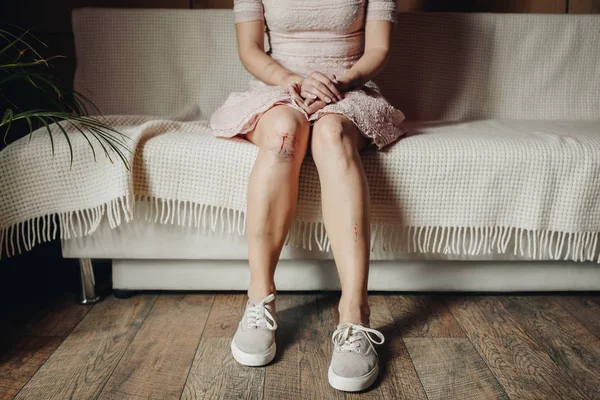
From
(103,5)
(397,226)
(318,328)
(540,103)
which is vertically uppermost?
(103,5)

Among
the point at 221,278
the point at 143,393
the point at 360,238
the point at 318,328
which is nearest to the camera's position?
the point at 143,393

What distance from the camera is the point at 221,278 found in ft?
4.07

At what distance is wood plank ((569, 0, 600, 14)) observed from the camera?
187 centimetres

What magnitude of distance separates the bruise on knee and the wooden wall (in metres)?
1.02

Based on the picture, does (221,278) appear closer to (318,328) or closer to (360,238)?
(318,328)

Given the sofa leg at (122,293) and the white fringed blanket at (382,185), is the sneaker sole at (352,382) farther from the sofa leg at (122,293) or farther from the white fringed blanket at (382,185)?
the sofa leg at (122,293)

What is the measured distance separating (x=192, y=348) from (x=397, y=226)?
50 cm

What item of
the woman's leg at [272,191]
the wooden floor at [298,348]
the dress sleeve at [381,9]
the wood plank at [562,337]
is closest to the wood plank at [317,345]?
the wooden floor at [298,348]

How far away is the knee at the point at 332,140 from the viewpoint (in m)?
0.99

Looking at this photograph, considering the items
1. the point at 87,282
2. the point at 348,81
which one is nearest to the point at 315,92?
the point at 348,81

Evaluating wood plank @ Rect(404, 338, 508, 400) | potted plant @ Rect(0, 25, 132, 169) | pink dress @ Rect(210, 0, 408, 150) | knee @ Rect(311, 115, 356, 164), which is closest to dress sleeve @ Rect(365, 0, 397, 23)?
pink dress @ Rect(210, 0, 408, 150)

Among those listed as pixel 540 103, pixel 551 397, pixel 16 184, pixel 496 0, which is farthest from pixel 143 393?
pixel 496 0

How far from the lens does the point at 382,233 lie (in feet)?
3.76

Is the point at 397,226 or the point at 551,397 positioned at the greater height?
the point at 397,226
